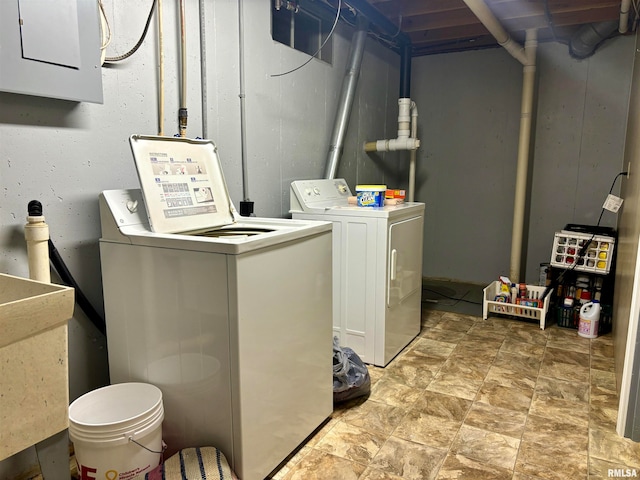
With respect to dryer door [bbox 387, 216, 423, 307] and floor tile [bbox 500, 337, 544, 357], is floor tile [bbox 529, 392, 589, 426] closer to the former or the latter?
floor tile [bbox 500, 337, 544, 357]

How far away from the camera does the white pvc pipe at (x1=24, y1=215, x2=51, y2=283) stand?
144 centimetres

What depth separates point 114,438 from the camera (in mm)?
1364

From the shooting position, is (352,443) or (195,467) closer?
(195,467)

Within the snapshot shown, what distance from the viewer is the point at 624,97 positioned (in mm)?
3607

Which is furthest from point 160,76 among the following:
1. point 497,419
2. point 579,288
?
point 579,288

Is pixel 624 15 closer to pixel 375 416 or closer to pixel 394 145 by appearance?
pixel 394 145

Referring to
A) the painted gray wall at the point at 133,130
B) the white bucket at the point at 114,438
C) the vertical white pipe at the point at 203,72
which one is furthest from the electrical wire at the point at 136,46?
the white bucket at the point at 114,438

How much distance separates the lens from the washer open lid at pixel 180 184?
1.68 metres

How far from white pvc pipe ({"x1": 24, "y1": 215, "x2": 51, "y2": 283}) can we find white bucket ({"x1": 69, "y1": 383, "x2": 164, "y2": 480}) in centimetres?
43

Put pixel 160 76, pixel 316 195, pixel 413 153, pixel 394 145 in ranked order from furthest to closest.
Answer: pixel 413 153 → pixel 394 145 → pixel 316 195 → pixel 160 76

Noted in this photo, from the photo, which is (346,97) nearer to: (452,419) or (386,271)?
(386,271)

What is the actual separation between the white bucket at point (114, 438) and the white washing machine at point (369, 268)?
1277 millimetres

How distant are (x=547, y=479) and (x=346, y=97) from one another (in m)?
2.47

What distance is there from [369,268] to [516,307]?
1396 millimetres
